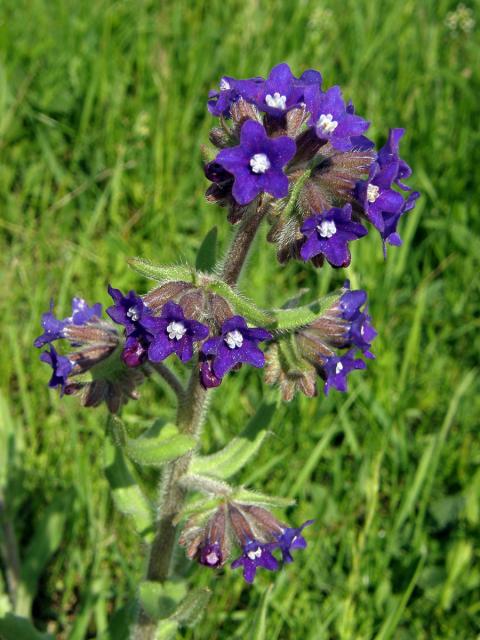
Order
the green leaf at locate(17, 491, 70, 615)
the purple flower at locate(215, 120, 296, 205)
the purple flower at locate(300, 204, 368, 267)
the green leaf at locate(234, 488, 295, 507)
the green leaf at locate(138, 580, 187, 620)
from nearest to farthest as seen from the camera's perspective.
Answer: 1. the purple flower at locate(215, 120, 296, 205)
2. the purple flower at locate(300, 204, 368, 267)
3. the green leaf at locate(234, 488, 295, 507)
4. the green leaf at locate(138, 580, 187, 620)
5. the green leaf at locate(17, 491, 70, 615)

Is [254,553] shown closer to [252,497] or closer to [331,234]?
[252,497]

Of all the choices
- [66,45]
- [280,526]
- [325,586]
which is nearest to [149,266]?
[280,526]

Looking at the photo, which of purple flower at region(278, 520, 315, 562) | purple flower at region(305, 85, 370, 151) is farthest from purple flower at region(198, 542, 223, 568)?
purple flower at region(305, 85, 370, 151)

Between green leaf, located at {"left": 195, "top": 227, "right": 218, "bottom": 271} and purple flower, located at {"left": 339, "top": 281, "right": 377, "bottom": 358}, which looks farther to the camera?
green leaf, located at {"left": 195, "top": 227, "right": 218, "bottom": 271}

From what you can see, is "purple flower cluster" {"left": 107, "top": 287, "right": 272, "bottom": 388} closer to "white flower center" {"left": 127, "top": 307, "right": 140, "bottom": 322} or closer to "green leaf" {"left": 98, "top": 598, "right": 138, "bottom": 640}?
"white flower center" {"left": 127, "top": 307, "right": 140, "bottom": 322}

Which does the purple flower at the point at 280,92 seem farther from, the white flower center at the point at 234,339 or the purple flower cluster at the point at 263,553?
the purple flower cluster at the point at 263,553

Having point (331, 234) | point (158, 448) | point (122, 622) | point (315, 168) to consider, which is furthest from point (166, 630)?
point (315, 168)

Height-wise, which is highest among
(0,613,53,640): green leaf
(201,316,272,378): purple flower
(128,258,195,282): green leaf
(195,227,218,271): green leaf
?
(128,258,195,282): green leaf
